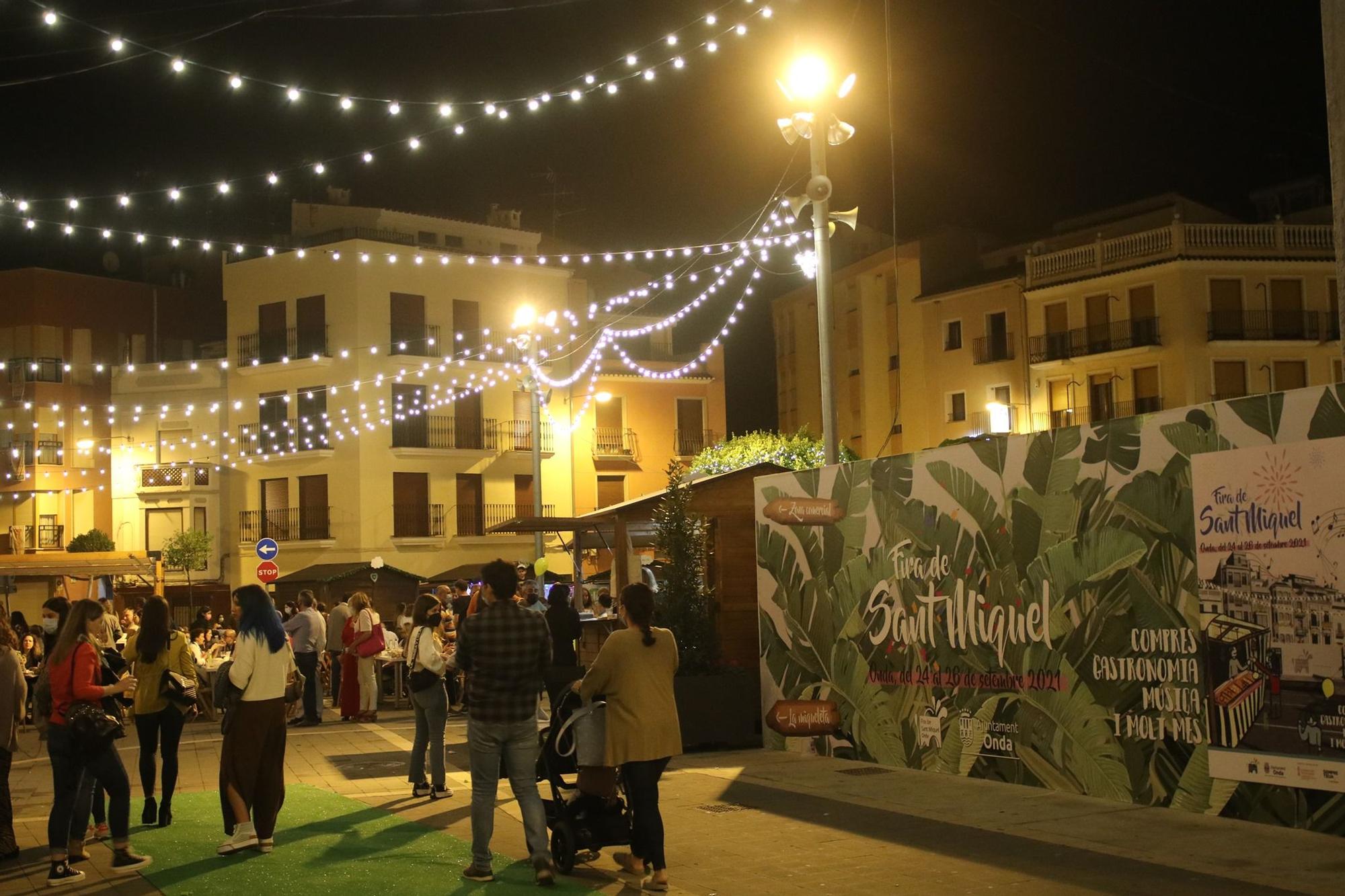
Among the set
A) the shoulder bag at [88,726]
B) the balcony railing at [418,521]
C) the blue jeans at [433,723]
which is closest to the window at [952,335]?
the balcony railing at [418,521]

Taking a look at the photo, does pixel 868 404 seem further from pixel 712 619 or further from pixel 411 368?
pixel 712 619

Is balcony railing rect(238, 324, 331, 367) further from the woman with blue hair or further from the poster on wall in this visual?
the poster on wall

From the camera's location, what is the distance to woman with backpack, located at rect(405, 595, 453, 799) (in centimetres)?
1030

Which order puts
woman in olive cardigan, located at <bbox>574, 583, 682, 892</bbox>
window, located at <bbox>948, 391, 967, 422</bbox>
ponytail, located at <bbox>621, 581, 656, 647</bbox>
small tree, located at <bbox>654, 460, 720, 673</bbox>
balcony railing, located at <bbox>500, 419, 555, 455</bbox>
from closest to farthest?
woman in olive cardigan, located at <bbox>574, 583, 682, 892</bbox> → ponytail, located at <bbox>621, 581, 656, 647</bbox> → small tree, located at <bbox>654, 460, 720, 673</bbox> → balcony railing, located at <bbox>500, 419, 555, 455</bbox> → window, located at <bbox>948, 391, 967, 422</bbox>

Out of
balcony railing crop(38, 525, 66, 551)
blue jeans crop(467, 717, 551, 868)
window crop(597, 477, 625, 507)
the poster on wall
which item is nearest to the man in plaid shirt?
blue jeans crop(467, 717, 551, 868)

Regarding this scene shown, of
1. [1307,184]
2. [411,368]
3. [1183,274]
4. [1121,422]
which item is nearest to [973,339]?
[1183,274]

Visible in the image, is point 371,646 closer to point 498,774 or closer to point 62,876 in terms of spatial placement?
point 62,876

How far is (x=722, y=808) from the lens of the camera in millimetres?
9555

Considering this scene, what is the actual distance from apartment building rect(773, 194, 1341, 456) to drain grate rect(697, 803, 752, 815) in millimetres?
23991

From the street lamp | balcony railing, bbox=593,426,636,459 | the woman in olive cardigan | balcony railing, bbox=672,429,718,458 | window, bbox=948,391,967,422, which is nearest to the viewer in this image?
the woman in olive cardigan

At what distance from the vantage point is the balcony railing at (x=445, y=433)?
39.2 meters

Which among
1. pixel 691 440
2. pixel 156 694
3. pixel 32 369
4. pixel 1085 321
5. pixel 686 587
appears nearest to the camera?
pixel 156 694

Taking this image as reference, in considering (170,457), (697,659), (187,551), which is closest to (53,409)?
(170,457)

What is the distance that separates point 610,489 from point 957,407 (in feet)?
37.6
